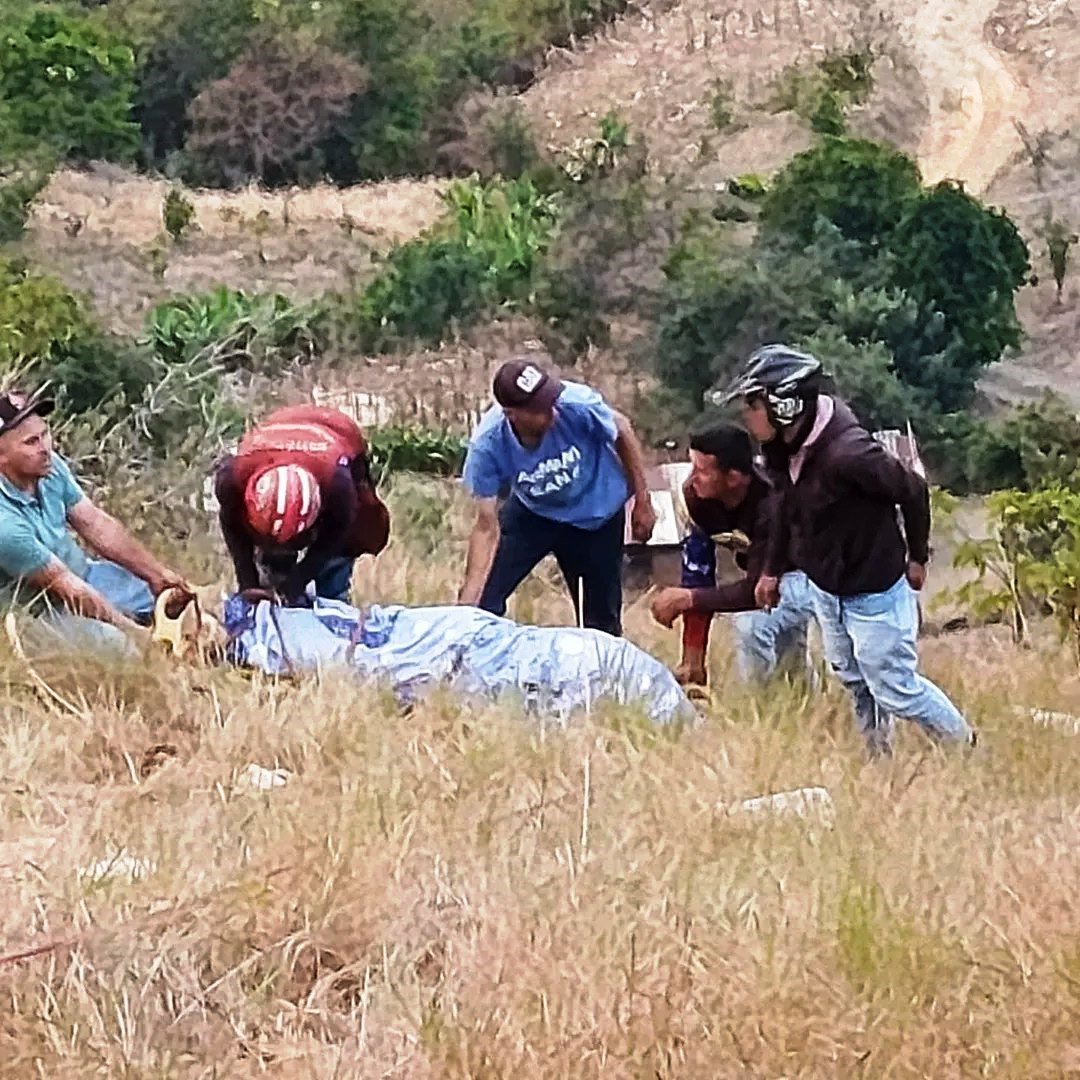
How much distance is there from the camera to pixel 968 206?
17.4 metres

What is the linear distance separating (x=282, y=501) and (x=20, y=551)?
3.10 ft

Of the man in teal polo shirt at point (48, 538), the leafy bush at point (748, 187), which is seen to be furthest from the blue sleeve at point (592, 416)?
the leafy bush at point (748, 187)

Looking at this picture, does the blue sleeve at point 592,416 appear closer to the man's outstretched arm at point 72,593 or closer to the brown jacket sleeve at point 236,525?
the brown jacket sleeve at point 236,525

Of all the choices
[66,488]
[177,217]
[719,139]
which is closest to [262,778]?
[66,488]

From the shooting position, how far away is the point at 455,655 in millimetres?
5211

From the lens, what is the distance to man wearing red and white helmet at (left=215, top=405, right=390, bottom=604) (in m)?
4.96

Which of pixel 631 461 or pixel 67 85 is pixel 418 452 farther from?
pixel 67 85

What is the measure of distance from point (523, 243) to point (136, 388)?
8.50 metres

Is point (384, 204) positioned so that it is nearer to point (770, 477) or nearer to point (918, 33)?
point (918, 33)

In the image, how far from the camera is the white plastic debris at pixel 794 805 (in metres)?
4.16

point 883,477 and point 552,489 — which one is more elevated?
point 883,477

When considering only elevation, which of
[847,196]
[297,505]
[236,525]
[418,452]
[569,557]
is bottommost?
[418,452]

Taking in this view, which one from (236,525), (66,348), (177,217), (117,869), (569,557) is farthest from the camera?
(177,217)

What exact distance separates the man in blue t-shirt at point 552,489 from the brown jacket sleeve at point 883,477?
4.16 ft
